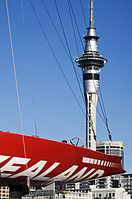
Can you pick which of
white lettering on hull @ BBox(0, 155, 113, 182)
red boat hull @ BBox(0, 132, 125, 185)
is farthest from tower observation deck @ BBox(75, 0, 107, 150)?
red boat hull @ BBox(0, 132, 125, 185)

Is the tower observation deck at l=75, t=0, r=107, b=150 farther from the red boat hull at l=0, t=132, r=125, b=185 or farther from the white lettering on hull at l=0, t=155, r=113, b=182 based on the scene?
the red boat hull at l=0, t=132, r=125, b=185

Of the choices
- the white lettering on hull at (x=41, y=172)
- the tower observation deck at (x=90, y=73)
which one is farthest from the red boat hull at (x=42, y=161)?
the tower observation deck at (x=90, y=73)

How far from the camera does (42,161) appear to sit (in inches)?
1991

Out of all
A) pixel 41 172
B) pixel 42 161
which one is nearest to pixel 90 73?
pixel 41 172

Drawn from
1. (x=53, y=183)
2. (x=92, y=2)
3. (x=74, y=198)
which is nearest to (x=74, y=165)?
(x=53, y=183)

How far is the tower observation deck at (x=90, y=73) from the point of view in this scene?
186 m

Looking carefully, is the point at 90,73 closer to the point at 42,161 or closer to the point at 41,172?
the point at 41,172

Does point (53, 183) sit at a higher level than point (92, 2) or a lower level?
lower

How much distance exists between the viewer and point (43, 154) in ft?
165

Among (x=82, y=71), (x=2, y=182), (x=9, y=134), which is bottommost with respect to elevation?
(x=2, y=182)

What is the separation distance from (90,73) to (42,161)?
138 meters

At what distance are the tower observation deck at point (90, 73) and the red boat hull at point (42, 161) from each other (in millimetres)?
125272

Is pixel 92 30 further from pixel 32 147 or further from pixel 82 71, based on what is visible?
pixel 32 147

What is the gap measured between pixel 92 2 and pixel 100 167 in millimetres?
126790
